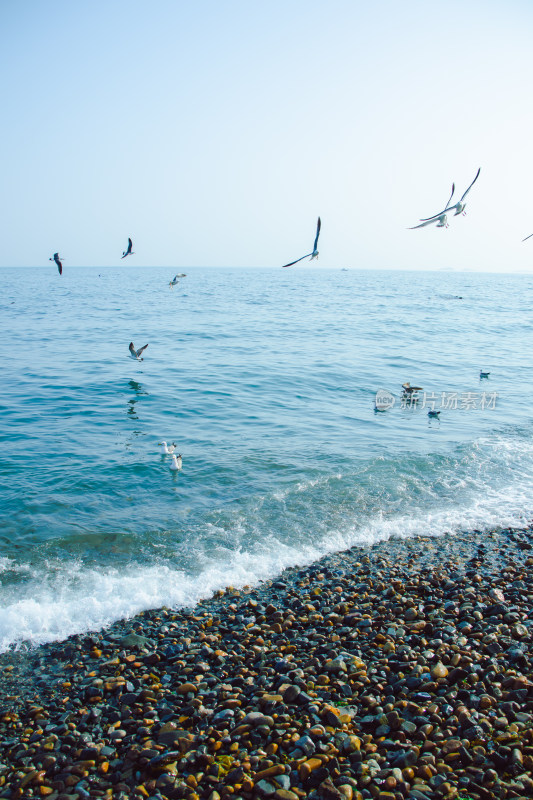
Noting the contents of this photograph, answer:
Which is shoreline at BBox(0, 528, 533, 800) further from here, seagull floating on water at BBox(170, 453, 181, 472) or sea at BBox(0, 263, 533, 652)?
seagull floating on water at BBox(170, 453, 181, 472)

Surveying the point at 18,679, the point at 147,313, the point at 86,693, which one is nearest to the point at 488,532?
the point at 86,693

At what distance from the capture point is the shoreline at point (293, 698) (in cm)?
488

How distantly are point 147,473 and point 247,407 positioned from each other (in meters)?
7.76

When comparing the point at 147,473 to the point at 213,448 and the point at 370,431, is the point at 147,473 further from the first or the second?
the point at 370,431

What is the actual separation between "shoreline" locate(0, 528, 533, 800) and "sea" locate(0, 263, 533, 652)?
1.25m

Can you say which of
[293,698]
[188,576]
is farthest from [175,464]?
[293,698]

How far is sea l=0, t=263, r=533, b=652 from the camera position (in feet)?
31.2

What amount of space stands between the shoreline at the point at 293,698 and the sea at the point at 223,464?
1251 millimetres

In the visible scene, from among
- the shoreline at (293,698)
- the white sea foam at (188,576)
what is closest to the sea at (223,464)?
the white sea foam at (188,576)

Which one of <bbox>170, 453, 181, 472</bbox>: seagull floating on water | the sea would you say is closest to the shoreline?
the sea

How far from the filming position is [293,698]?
581 cm

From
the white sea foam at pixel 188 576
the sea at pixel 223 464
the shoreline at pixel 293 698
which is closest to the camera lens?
the shoreline at pixel 293 698

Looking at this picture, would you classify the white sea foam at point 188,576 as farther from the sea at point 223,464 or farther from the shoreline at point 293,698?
the shoreline at point 293,698

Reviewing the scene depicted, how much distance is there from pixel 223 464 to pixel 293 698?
9.34 meters
